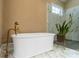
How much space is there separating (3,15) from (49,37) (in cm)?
168

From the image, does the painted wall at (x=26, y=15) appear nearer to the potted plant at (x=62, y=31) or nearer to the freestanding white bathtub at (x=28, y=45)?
the potted plant at (x=62, y=31)

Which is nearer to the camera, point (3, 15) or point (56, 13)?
point (3, 15)

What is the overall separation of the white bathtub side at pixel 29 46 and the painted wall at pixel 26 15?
0.96 meters

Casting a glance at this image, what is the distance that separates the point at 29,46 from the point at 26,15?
1424 millimetres

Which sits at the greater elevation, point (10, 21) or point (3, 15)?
point (3, 15)

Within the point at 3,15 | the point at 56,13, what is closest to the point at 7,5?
the point at 3,15

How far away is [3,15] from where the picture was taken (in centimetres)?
312

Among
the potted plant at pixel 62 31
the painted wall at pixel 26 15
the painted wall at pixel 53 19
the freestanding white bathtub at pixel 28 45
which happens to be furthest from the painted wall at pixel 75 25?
the freestanding white bathtub at pixel 28 45

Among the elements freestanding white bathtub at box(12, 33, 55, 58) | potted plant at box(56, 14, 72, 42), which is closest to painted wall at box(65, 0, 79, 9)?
potted plant at box(56, 14, 72, 42)

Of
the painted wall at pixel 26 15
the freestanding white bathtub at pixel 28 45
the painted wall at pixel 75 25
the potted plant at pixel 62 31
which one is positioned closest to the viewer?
the freestanding white bathtub at pixel 28 45

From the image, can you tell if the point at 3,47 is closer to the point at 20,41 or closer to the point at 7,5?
the point at 20,41

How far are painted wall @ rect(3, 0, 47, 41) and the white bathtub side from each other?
96 centimetres

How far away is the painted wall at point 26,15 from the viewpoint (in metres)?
3.15

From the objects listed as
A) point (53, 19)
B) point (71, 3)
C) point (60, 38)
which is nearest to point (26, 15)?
point (53, 19)
